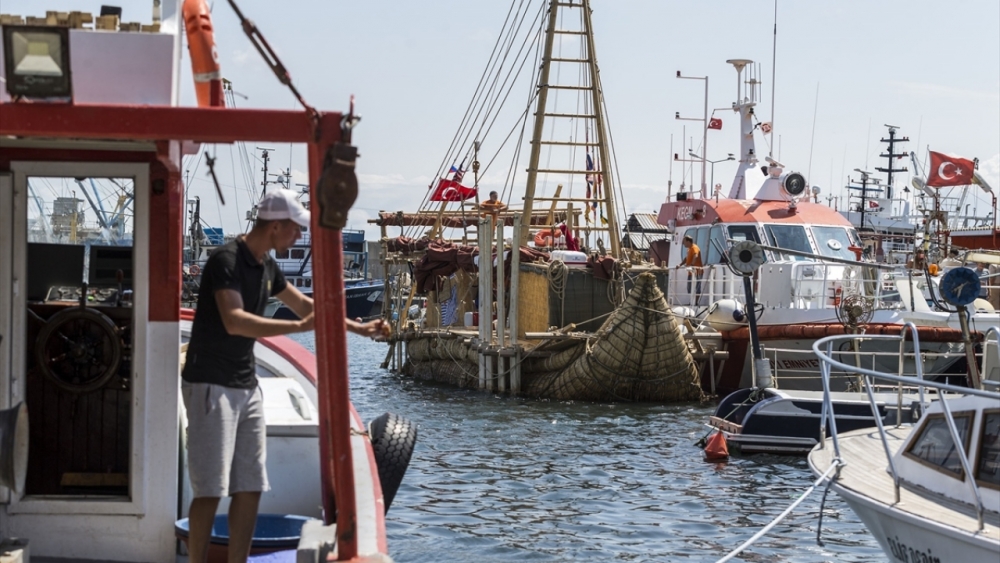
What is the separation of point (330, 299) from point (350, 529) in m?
0.88

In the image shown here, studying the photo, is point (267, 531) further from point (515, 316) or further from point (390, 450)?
point (515, 316)

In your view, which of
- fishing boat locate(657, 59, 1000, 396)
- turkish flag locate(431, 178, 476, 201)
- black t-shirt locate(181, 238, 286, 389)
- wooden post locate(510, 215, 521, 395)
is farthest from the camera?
turkish flag locate(431, 178, 476, 201)

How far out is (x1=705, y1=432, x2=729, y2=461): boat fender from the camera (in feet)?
48.3

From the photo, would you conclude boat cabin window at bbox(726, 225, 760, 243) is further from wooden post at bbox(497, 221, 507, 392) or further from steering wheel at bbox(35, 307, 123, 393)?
steering wheel at bbox(35, 307, 123, 393)

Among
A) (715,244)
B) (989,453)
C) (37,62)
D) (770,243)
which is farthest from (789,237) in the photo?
(37,62)

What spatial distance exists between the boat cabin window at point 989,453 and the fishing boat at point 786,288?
7843mm

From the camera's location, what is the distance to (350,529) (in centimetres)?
451

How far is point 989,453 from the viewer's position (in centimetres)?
723

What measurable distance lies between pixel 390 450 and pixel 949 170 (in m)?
27.4

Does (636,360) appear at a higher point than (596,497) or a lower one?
higher

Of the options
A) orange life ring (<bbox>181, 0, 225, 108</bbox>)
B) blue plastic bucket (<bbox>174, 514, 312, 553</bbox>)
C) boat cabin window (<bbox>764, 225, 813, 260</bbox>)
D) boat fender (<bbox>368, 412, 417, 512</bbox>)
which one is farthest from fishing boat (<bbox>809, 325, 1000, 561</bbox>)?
boat cabin window (<bbox>764, 225, 813, 260</bbox>)

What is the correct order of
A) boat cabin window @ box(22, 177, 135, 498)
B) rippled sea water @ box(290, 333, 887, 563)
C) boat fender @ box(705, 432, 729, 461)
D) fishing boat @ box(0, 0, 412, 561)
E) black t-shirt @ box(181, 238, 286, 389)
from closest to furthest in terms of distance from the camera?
fishing boat @ box(0, 0, 412, 561) → black t-shirt @ box(181, 238, 286, 389) → boat cabin window @ box(22, 177, 135, 498) → rippled sea water @ box(290, 333, 887, 563) → boat fender @ box(705, 432, 729, 461)

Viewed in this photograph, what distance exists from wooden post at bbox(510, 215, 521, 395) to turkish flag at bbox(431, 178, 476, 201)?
13.2 ft

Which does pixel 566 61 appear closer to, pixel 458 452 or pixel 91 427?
pixel 458 452
